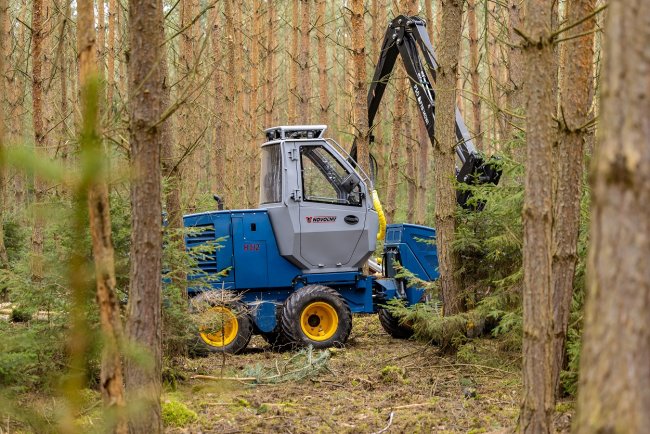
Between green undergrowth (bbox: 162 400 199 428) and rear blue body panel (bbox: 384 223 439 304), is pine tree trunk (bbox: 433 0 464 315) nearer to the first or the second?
rear blue body panel (bbox: 384 223 439 304)

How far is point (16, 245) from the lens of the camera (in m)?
17.2

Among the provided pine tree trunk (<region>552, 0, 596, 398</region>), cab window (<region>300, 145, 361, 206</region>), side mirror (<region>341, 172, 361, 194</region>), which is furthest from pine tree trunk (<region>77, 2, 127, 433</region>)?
side mirror (<region>341, 172, 361, 194</region>)

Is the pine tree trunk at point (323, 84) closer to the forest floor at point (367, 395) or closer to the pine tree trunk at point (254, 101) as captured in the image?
the pine tree trunk at point (254, 101)

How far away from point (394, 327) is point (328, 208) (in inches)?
78.2

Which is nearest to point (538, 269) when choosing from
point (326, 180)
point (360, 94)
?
point (326, 180)

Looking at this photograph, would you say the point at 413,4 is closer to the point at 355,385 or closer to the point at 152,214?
the point at 355,385

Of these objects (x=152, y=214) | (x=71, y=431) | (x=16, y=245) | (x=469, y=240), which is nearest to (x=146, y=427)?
(x=152, y=214)

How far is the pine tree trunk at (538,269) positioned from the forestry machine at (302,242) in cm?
519

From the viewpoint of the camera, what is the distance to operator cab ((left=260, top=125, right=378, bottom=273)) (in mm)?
10938

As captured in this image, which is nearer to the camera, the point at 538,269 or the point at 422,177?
the point at 538,269

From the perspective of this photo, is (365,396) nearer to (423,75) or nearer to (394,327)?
(394,327)

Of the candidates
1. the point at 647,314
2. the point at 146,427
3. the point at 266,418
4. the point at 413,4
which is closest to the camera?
the point at 647,314

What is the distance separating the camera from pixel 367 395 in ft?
26.5

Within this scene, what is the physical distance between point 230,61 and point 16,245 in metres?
7.54
